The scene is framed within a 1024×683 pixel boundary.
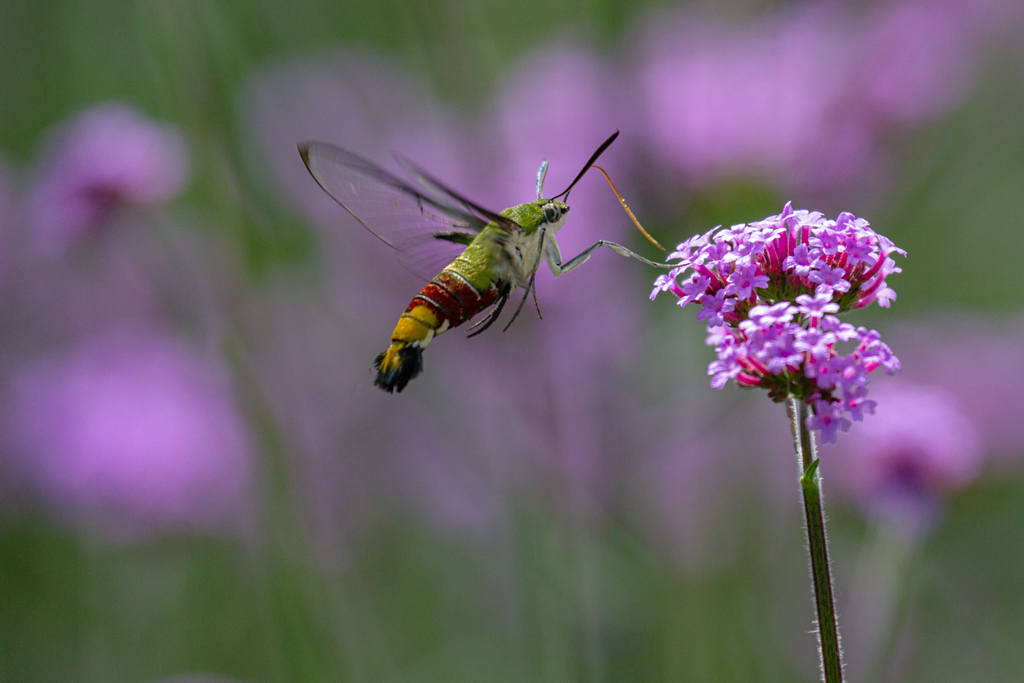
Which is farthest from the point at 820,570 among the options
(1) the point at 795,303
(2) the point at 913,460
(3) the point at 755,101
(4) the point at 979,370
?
(4) the point at 979,370

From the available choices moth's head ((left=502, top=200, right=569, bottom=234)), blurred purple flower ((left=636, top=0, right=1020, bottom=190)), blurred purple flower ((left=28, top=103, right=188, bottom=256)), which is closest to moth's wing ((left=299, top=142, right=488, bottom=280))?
moth's head ((left=502, top=200, right=569, bottom=234))

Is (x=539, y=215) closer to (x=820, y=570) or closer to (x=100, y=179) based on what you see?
(x=820, y=570)

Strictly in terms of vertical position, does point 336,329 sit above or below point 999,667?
above

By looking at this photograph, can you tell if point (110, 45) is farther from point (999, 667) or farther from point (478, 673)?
point (999, 667)

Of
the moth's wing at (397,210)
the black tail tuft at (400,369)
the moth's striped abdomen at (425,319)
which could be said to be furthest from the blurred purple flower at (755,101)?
the black tail tuft at (400,369)

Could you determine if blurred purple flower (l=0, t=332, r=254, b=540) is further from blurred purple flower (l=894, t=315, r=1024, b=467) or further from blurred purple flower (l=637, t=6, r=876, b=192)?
blurred purple flower (l=894, t=315, r=1024, b=467)

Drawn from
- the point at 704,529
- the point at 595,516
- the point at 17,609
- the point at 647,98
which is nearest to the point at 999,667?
the point at 704,529
